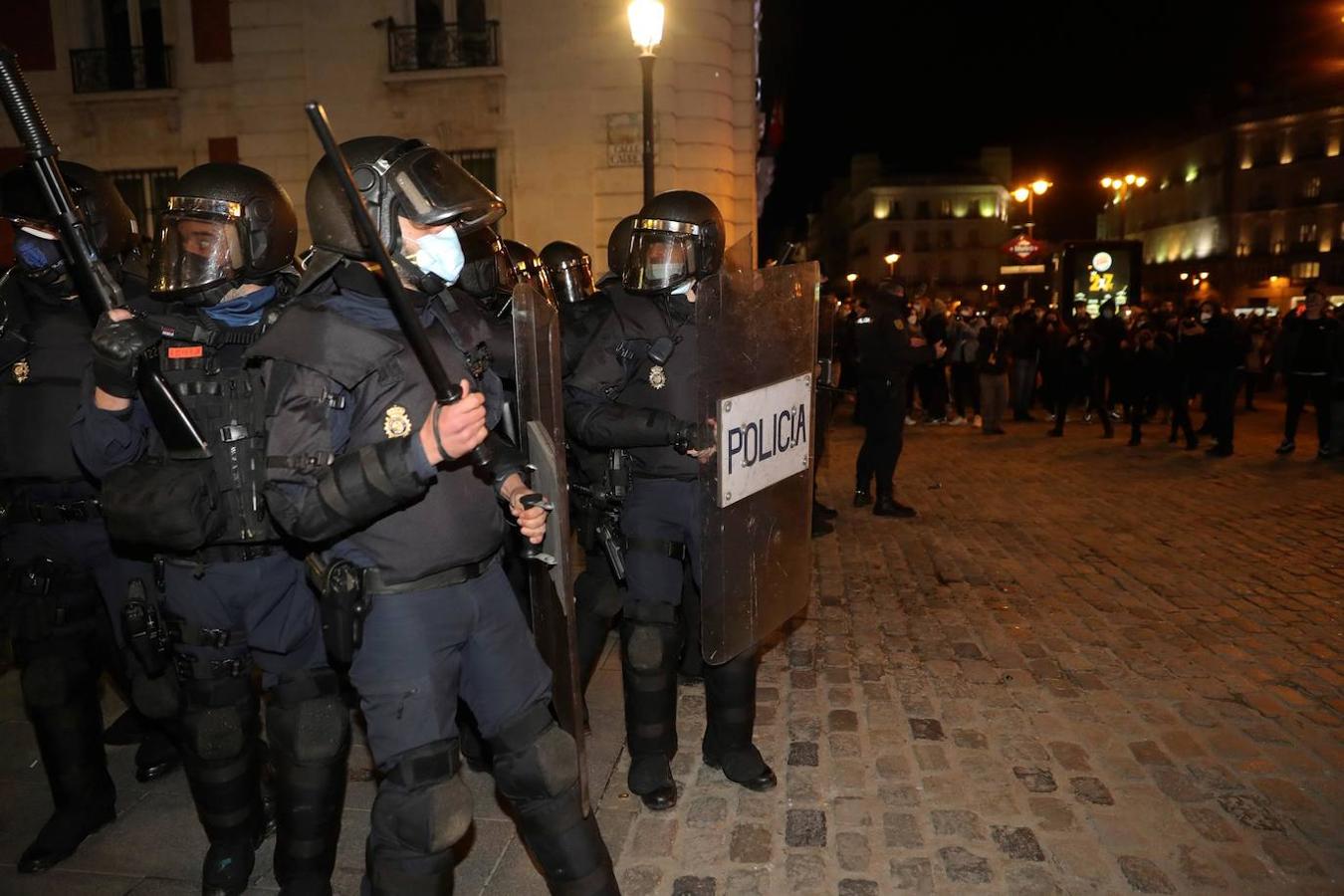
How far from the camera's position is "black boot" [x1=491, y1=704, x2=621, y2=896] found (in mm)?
2598

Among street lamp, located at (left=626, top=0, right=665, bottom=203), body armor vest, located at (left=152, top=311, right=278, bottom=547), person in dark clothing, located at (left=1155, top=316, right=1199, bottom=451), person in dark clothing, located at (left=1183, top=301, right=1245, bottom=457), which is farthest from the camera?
person in dark clothing, located at (left=1155, top=316, right=1199, bottom=451)

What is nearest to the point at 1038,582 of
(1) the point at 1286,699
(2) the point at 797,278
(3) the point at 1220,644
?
(3) the point at 1220,644

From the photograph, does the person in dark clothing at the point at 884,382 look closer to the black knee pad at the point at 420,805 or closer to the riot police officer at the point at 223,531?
the riot police officer at the point at 223,531

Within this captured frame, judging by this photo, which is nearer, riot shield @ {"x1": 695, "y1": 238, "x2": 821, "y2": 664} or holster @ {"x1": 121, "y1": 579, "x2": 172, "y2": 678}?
holster @ {"x1": 121, "y1": 579, "x2": 172, "y2": 678}

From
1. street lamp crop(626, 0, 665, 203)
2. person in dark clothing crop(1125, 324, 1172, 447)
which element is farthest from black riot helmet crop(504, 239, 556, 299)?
person in dark clothing crop(1125, 324, 1172, 447)

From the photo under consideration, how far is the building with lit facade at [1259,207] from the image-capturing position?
67.1m

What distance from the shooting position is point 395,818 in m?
2.49

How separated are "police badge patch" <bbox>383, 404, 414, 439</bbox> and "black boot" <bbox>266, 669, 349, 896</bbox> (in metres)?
1.08

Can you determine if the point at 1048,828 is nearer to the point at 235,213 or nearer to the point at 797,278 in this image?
the point at 797,278

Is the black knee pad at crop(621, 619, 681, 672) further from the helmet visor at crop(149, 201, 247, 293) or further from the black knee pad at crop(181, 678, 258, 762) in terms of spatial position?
the helmet visor at crop(149, 201, 247, 293)

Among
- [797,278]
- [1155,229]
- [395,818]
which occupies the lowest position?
[395,818]

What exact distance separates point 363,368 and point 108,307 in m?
1.06

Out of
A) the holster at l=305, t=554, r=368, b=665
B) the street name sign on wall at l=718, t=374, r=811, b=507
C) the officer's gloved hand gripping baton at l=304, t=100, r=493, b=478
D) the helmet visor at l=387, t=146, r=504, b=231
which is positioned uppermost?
the helmet visor at l=387, t=146, r=504, b=231

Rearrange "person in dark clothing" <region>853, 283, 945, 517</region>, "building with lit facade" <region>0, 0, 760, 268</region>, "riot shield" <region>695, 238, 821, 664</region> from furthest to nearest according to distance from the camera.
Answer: "building with lit facade" <region>0, 0, 760, 268</region>
"person in dark clothing" <region>853, 283, 945, 517</region>
"riot shield" <region>695, 238, 821, 664</region>
